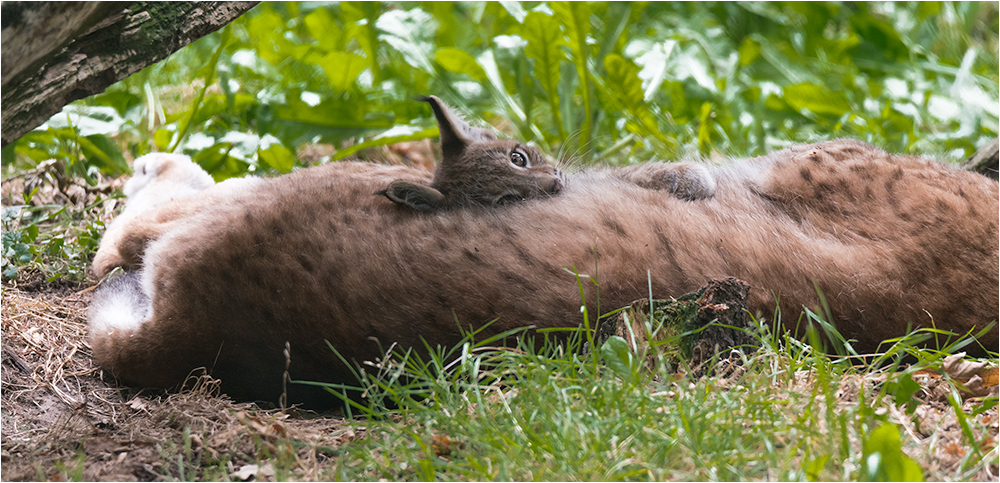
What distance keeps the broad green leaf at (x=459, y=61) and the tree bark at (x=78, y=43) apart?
7.20 ft

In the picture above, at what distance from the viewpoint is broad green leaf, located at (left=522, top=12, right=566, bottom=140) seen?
4883mm

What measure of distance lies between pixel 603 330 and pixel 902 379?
912mm

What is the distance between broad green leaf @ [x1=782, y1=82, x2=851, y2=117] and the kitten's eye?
3.11 meters

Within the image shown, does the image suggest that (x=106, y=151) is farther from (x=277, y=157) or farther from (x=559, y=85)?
(x=559, y=85)

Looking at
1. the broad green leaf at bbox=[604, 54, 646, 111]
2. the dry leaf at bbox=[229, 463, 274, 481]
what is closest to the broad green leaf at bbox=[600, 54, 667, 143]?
the broad green leaf at bbox=[604, 54, 646, 111]

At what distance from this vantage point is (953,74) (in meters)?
6.49

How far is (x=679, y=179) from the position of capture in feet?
11.2

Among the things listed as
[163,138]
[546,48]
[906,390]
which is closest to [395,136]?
[546,48]

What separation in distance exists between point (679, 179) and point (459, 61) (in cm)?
222

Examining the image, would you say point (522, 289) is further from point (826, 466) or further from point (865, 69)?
point (865, 69)

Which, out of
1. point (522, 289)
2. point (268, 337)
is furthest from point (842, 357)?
point (268, 337)

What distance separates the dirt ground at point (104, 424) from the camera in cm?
232

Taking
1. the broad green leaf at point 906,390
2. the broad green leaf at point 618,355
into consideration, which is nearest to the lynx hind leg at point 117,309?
the broad green leaf at point 618,355

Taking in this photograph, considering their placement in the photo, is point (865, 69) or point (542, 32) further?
point (865, 69)
